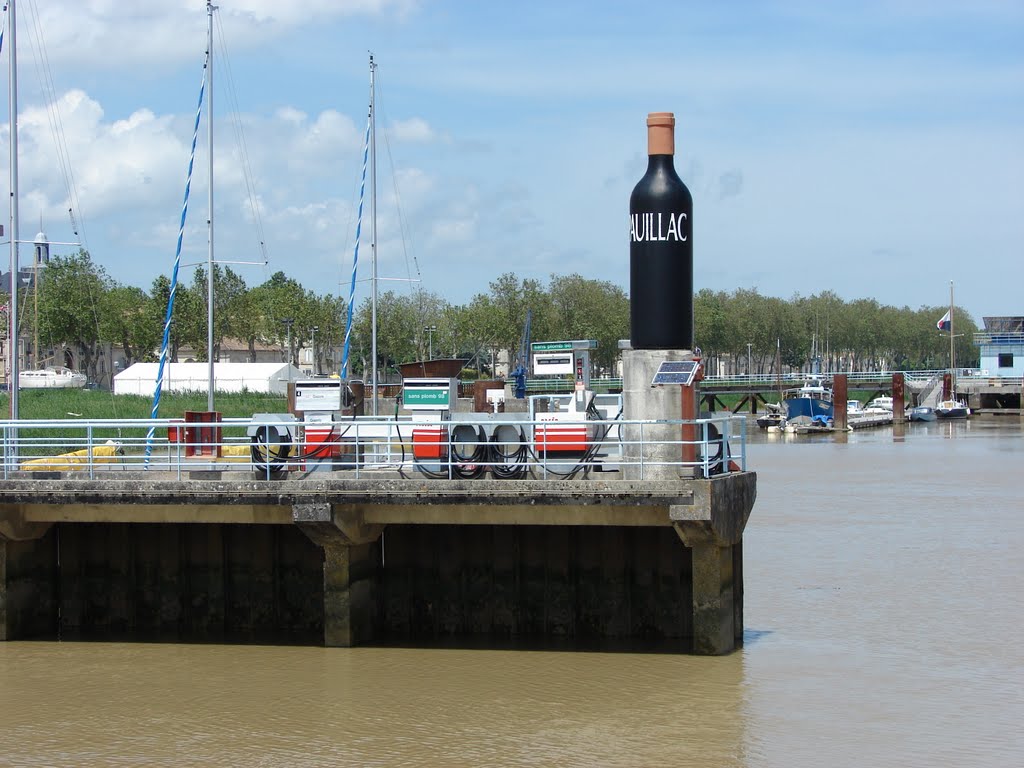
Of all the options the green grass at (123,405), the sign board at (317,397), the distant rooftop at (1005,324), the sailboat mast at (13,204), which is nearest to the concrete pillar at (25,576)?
the sign board at (317,397)

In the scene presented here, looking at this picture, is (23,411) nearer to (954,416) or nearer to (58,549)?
(58,549)

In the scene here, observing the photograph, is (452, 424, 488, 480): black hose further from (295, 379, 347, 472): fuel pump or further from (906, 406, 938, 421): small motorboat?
(906, 406, 938, 421): small motorboat

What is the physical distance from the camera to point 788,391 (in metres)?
117

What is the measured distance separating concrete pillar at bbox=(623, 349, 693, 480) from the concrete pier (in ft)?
2.86

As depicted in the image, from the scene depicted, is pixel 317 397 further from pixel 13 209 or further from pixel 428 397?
pixel 13 209

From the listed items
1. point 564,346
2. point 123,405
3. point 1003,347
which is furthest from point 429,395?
point 1003,347

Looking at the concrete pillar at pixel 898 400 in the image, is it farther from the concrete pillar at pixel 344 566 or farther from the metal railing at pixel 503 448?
the concrete pillar at pixel 344 566

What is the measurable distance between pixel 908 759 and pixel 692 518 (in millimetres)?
3960

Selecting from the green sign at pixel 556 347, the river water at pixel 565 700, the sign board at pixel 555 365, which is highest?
the green sign at pixel 556 347

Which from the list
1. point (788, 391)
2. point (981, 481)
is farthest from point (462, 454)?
point (788, 391)

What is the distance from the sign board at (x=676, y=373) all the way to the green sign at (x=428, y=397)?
3976 millimetres

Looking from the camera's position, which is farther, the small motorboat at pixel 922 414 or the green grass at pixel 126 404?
the small motorboat at pixel 922 414

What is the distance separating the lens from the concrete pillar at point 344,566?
19.1 m

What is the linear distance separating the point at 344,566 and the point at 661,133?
7.95 m
